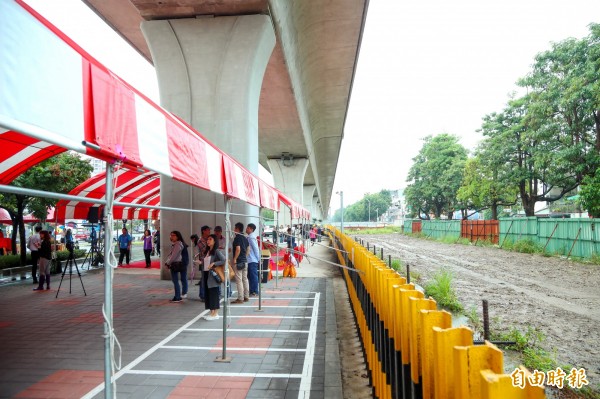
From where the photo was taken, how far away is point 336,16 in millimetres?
11727

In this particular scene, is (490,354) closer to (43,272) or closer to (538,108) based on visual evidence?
(43,272)

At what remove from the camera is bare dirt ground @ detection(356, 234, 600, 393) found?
6641 mm

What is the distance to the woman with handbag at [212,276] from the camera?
23.0 feet

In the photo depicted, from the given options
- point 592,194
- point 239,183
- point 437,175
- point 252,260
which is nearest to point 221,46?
point 252,260

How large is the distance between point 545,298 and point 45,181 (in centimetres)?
1920

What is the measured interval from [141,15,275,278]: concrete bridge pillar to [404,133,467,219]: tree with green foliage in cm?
3832

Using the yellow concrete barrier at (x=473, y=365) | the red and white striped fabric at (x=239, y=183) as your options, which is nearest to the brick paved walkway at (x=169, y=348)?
the red and white striped fabric at (x=239, y=183)

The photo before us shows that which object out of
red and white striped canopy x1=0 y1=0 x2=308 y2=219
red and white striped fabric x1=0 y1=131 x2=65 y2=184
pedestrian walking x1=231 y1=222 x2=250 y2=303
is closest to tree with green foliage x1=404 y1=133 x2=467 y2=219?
pedestrian walking x1=231 y1=222 x2=250 y2=303

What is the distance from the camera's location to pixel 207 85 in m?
12.0

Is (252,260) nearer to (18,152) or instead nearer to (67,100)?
(18,152)

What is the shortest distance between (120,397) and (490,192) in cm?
3497

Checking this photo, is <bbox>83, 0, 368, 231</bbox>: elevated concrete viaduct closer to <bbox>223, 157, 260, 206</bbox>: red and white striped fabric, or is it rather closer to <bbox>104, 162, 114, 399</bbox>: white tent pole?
<bbox>223, 157, 260, 206</bbox>: red and white striped fabric

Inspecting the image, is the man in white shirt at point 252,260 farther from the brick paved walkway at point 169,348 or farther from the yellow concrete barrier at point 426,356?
the yellow concrete barrier at point 426,356

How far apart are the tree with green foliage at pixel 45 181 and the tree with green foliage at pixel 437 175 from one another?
39.1 m
